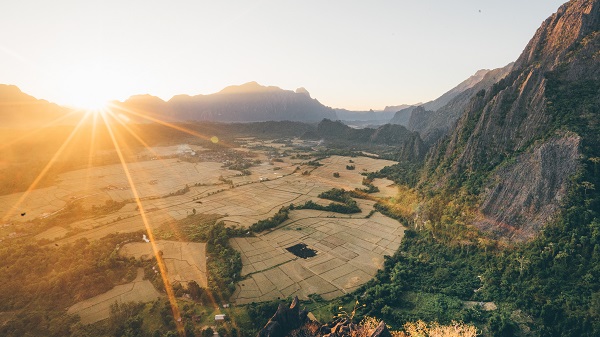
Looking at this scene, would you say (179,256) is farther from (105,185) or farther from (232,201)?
(105,185)

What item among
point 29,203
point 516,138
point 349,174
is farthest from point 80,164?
point 516,138

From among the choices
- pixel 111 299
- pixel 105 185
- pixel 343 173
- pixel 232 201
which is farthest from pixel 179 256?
pixel 343 173

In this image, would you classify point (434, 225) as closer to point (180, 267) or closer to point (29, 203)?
point (180, 267)

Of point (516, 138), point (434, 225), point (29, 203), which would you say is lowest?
point (29, 203)

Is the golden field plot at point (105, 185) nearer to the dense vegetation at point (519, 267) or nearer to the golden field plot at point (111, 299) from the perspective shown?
the golden field plot at point (111, 299)

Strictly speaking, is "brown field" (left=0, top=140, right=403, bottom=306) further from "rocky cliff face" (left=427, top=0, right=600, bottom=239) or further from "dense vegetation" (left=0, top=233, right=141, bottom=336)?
"rocky cliff face" (left=427, top=0, right=600, bottom=239)

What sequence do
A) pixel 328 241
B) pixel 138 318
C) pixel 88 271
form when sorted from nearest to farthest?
pixel 138 318, pixel 88 271, pixel 328 241
